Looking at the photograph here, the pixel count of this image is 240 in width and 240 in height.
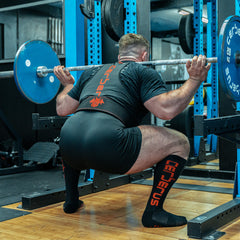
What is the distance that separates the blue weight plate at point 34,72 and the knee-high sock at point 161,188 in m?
1.26

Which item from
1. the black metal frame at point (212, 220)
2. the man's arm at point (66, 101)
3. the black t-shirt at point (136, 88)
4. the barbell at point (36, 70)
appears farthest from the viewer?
the barbell at point (36, 70)

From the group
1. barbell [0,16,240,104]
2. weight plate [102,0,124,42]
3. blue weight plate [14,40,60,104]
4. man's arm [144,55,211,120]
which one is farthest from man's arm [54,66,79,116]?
weight plate [102,0,124,42]

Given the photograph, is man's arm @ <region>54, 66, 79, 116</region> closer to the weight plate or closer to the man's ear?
the man's ear

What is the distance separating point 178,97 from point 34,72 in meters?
1.39

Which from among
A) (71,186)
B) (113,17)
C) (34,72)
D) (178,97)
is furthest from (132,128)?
(113,17)

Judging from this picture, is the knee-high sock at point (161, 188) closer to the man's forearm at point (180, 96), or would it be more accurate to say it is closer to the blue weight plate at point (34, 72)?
the man's forearm at point (180, 96)

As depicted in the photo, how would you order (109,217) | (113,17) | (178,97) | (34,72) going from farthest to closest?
(113,17) < (34,72) < (109,217) < (178,97)

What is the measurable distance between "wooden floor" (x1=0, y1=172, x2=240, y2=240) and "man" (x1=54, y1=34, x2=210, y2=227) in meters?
0.14

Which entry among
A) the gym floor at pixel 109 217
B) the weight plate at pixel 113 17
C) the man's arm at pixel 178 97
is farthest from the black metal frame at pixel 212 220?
the weight plate at pixel 113 17

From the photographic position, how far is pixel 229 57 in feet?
6.63

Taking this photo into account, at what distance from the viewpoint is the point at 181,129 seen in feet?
16.7

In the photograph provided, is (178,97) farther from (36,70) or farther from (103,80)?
(36,70)

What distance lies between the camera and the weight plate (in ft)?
10.2

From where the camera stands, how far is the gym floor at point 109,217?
6.60 feet
